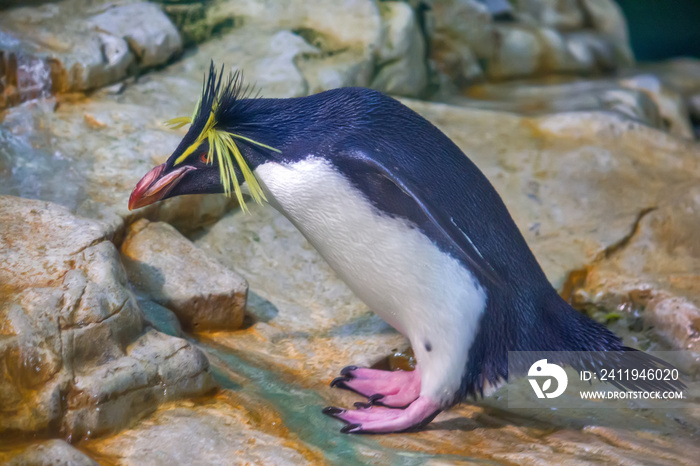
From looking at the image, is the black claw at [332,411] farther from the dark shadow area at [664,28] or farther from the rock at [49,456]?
the dark shadow area at [664,28]

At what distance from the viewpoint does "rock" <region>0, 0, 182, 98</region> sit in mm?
3432

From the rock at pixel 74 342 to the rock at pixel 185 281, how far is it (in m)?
0.37

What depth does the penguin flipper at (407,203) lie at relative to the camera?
6.31 feet

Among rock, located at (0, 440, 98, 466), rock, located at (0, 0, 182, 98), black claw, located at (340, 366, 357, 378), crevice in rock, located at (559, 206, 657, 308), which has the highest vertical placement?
rock, located at (0, 0, 182, 98)

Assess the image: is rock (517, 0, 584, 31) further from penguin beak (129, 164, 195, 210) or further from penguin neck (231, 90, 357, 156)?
penguin beak (129, 164, 195, 210)

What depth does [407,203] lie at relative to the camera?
2.02 meters

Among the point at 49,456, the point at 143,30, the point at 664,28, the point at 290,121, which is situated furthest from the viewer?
the point at 664,28

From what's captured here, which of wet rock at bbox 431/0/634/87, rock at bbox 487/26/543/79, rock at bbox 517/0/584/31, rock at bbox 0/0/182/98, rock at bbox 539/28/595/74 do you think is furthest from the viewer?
rock at bbox 517/0/584/31

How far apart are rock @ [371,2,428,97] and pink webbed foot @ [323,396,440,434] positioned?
279 centimetres

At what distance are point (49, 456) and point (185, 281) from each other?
3.37ft

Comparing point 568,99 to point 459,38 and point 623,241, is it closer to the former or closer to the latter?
point 459,38

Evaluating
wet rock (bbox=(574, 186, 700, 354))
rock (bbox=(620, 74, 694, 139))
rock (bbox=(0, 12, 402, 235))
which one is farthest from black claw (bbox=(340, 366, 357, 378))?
rock (bbox=(620, 74, 694, 139))

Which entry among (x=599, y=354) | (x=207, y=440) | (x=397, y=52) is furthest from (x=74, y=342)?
(x=397, y=52)

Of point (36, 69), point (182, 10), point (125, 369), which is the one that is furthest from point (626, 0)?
point (125, 369)
